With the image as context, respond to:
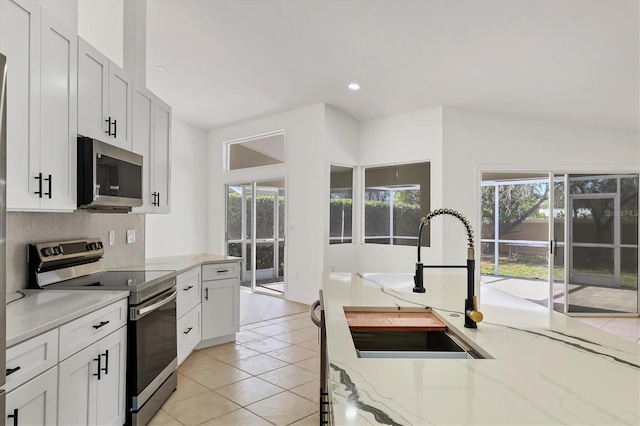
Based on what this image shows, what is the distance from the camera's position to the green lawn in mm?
5176

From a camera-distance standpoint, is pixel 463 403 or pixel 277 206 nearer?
pixel 463 403

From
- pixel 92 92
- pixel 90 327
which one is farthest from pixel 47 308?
pixel 92 92

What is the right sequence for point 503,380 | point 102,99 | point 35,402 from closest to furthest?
point 503,380, point 35,402, point 102,99

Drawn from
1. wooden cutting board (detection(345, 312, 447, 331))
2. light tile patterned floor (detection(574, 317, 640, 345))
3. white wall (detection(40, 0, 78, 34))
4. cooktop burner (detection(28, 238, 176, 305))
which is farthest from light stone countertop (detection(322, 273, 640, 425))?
light tile patterned floor (detection(574, 317, 640, 345))

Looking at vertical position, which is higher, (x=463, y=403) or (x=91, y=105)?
(x=91, y=105)

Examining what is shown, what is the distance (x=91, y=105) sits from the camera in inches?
95.7

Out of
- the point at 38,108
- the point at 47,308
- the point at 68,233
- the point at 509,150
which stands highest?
the point at 509,150

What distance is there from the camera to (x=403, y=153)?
5930mm

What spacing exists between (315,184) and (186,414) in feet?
12.6

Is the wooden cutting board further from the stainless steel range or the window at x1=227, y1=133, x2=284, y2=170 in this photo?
the window at x1=227, y1=133, x2=284, y2=170

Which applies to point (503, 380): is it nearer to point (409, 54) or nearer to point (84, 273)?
point (84, 273)

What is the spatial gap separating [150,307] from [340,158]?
13.7 ft

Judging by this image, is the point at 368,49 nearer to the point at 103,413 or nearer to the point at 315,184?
the point at 315,184

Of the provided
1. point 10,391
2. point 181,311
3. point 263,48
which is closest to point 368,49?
point 263,48
